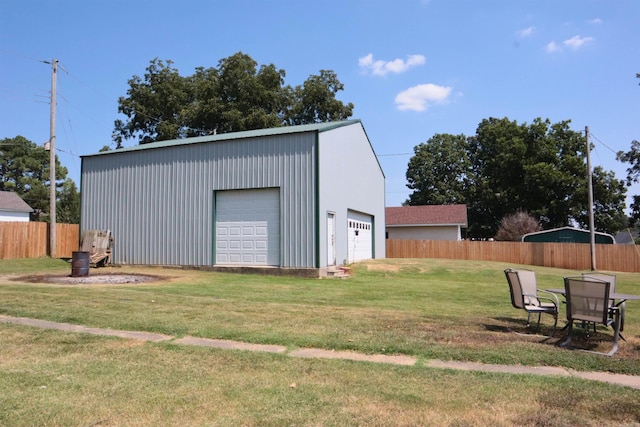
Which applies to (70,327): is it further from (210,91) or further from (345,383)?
(210,91)

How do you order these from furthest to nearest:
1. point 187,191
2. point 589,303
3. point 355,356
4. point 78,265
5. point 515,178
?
1. point 515,178
2. point 187,191
3. point 78,265
4. point 589,303
5. point 355,356

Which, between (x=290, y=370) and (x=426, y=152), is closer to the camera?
(x=290, y=370)

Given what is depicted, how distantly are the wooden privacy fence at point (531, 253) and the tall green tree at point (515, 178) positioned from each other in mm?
17202

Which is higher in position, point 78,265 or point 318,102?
point 318,102

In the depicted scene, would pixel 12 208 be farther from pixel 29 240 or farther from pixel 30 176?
pixel 29 240

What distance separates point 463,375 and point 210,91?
128 ft

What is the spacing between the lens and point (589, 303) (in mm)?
6879

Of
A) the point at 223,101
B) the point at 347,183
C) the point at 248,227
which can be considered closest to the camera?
the point at 248,227

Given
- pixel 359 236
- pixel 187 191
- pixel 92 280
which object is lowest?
pixel 92 280

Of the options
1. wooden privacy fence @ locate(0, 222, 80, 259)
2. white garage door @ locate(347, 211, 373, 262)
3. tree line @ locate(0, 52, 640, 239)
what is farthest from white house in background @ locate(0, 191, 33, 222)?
white garage door @ locate(347, 211, 373, 262)

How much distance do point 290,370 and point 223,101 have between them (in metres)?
37.5

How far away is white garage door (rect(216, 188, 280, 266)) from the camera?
19.3 metres

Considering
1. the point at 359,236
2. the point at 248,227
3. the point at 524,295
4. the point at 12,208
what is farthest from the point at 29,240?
the point at 524,295

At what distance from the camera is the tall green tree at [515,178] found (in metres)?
46.6
